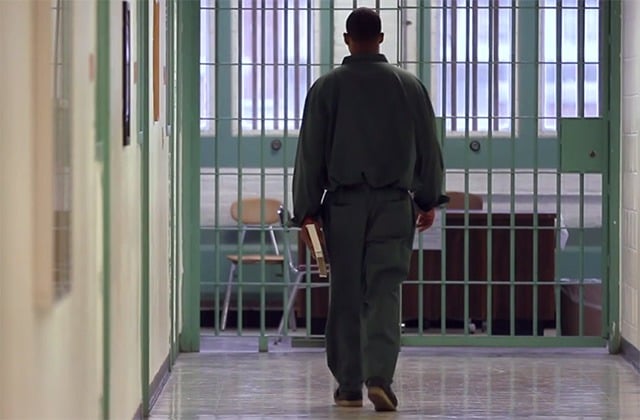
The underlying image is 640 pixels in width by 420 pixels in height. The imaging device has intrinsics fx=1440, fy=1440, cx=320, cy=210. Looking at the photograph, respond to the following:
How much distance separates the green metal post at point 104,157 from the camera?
4578 millimetres

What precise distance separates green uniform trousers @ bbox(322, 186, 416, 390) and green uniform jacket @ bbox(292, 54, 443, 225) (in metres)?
0.08

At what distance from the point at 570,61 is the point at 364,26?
2383mm

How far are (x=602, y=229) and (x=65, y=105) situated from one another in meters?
4.59

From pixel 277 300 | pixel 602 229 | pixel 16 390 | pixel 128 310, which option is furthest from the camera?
pixel 277 300

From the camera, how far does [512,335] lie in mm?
7902

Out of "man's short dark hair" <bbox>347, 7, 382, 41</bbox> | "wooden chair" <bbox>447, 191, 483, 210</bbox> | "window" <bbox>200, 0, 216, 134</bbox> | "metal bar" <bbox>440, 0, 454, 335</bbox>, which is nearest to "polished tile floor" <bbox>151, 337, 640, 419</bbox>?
"metal bar" <bbox>440, 0, 454, 335</bbox>

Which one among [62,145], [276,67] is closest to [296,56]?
[276,67]

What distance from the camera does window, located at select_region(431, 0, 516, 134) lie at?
7934 millimetres

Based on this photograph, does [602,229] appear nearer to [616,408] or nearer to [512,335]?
[512,335]

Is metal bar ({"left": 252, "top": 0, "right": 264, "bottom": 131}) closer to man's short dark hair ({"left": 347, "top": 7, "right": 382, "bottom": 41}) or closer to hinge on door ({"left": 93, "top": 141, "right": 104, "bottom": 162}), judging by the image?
man's short dark hair ({"left": 347, "top": 7, "right": 382, "bottom": 41})

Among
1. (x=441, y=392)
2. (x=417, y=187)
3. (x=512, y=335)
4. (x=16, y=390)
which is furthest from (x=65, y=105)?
(x=512, y=335)

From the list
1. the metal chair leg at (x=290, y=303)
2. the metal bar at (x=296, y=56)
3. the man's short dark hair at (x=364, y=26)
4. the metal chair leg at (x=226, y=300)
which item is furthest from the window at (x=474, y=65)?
the man's short dark hair at (x=364, y=26)

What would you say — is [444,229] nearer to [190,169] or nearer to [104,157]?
[190,169]

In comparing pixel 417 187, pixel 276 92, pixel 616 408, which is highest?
pixel 276 92
